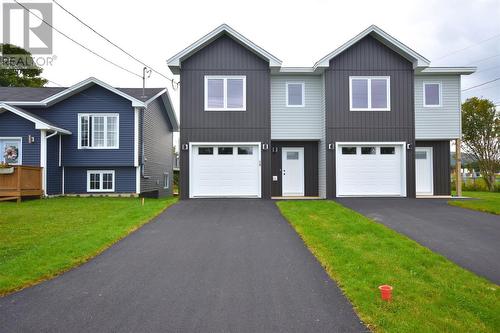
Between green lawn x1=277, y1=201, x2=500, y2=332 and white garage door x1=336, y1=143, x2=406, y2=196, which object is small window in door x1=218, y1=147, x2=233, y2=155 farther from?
green lawn x1=277, y1=201, x2=500, y2=332

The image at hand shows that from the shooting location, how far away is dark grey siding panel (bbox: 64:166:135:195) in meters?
16.8

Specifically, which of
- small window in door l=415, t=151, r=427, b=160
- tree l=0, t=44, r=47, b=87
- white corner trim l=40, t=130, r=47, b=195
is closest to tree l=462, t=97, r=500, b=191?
small window in door l=415, t=151, r=427, b=160

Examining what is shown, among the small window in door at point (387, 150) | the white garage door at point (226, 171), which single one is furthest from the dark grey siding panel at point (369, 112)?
the white garage door at point (226, 171)

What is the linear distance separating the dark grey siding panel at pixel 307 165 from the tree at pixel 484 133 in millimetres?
14482

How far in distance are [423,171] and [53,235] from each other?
14356mm

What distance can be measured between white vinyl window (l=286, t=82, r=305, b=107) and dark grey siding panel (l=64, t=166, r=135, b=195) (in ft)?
27.1

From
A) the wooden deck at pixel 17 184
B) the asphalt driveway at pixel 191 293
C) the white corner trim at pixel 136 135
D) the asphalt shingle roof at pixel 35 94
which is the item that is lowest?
Answer: the asphalt driveway at pixel 191 293

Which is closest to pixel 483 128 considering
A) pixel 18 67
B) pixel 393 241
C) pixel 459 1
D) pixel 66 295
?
pixel 459 1

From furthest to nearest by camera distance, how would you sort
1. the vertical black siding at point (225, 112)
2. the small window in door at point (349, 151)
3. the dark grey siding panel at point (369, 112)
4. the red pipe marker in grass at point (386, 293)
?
1. the small window in door at point (349, 151)
2. the dark grey siding panel at point (369, 112)
3. the vertical black siding at point (225, 112)
4. the red pipe marker in grass at point (386, 293)

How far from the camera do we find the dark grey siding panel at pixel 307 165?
15.1 metres

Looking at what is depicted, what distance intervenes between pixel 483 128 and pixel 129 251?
962 inches

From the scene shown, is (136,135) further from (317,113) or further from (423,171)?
(423,171)

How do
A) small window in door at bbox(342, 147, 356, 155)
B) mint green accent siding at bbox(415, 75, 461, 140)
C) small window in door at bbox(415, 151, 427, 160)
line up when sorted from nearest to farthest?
small window in door at bbox(342, 147, 356, 155) → mint green accent siding at bbox(415, 75, 461, 140) → small window in door at bbox(415, 151, 427, 160)

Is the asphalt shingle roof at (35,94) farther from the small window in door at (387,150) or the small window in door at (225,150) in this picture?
the small window in door at (387,150)
